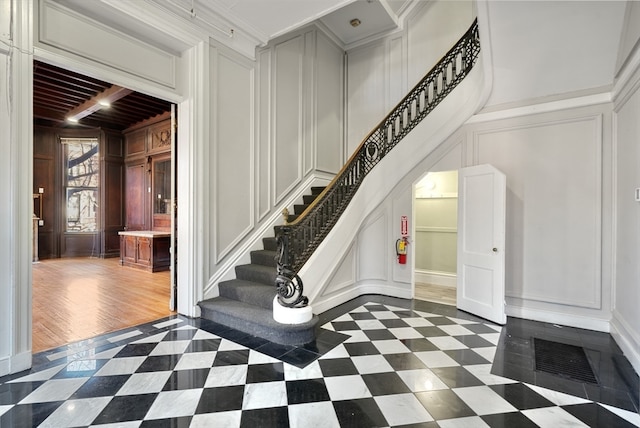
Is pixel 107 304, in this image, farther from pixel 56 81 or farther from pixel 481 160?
pixel 481 160

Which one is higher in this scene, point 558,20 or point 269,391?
point 558,20

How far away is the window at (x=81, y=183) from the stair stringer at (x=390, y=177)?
27.2ft

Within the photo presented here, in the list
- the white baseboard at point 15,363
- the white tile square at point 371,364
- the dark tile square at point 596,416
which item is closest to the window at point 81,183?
the white baseboard at point 15,363

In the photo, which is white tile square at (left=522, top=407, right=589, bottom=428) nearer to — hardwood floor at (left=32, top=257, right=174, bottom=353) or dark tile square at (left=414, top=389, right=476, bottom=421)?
dark tile square at (left=414, top=389, right=476, bottom=421)

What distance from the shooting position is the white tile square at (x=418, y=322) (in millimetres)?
3652

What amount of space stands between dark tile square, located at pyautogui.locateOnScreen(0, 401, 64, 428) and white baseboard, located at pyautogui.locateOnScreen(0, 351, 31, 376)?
0.59 meters

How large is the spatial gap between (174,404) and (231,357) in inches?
29.0

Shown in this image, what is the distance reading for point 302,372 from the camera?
2.54 m

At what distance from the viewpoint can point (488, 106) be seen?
4316 mm

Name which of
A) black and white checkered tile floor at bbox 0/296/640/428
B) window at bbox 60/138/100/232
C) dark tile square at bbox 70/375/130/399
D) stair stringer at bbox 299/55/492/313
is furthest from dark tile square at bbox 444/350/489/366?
window at bbox 60/138/100/232

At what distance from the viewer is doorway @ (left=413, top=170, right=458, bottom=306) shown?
567 cm

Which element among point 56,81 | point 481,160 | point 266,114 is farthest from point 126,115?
point 481,160

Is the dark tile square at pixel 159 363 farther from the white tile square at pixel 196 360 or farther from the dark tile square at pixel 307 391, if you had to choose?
the dark tile square at pixel 307 391

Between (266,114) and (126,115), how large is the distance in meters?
5.18
